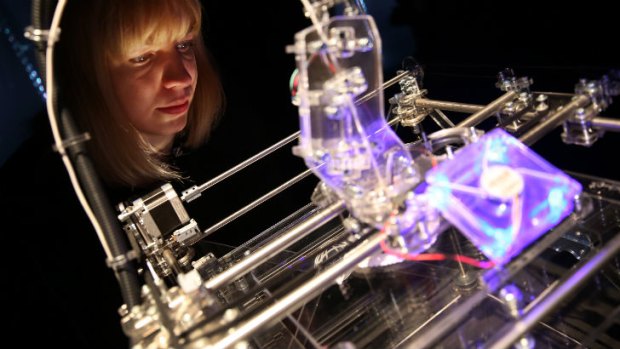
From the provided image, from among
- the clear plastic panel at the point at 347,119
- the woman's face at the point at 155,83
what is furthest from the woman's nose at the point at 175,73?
the clear plastic panel at the point at 347,119

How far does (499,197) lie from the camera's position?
727 millimetres

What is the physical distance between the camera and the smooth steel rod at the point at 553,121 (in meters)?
0.89

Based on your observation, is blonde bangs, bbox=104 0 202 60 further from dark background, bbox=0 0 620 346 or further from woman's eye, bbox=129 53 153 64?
dark background, bbox=0 0 620 346

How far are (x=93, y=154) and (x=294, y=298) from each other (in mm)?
989

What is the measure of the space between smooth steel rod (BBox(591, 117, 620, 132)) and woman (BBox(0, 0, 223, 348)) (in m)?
1.08

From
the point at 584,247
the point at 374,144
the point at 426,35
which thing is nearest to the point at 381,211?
the point at 374,144

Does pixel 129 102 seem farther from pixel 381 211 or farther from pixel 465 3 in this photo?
pixel 465 3

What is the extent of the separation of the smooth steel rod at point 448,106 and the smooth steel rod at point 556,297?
568 millimetres

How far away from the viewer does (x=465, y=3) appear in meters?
1.41

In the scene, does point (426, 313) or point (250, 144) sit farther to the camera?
point (250, 144)

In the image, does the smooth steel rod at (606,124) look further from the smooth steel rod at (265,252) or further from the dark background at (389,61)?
the smooth steel rod at (265,252)

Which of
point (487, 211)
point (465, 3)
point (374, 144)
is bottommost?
point (487, 211)

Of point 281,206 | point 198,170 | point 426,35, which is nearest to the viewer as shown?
point 426,35

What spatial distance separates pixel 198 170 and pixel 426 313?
120 cm
